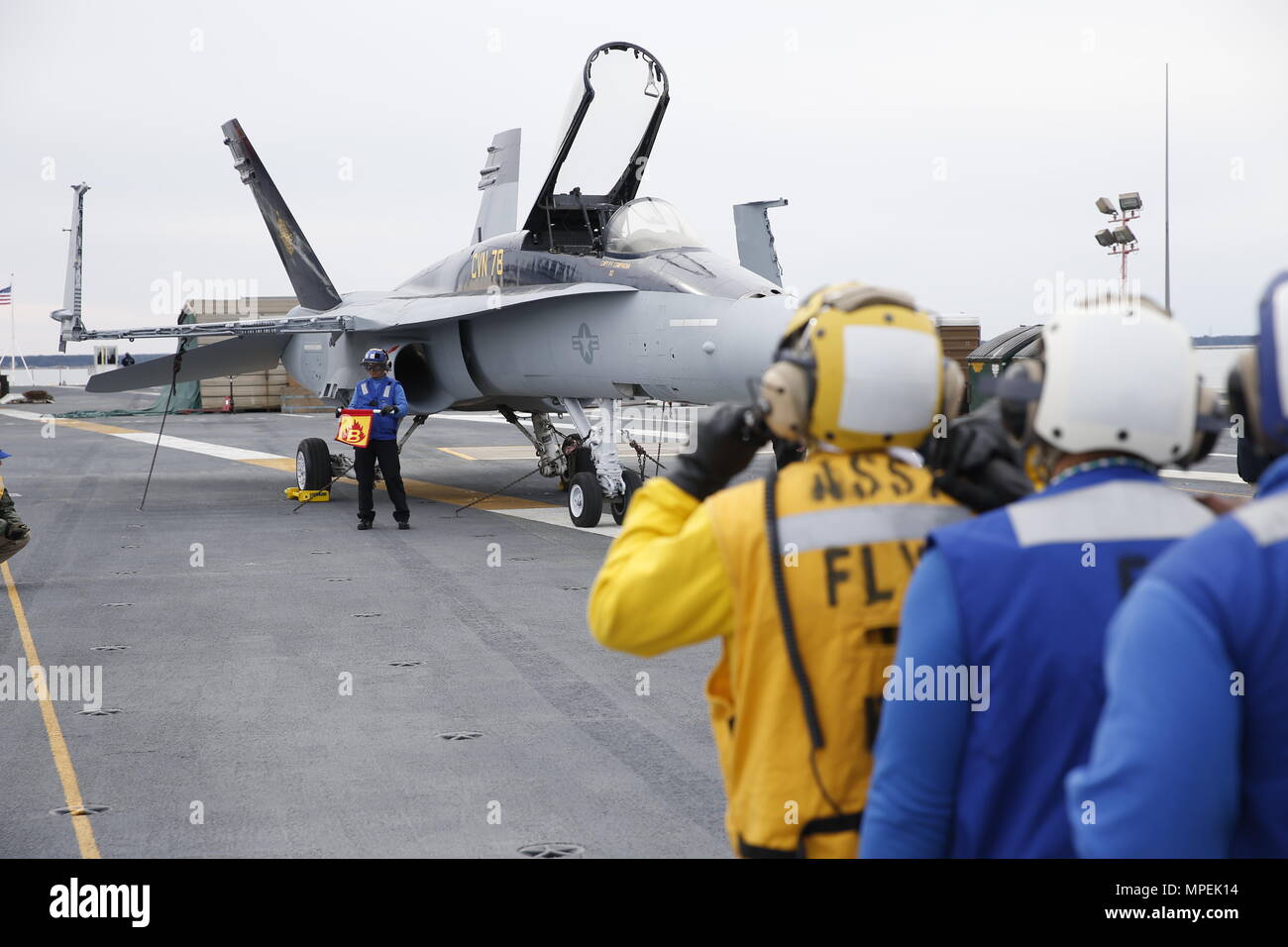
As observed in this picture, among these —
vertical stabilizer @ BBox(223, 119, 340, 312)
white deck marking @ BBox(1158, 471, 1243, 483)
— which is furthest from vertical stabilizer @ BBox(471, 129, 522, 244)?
white deck marking @ BBox(1158, 471, 1243, 483)

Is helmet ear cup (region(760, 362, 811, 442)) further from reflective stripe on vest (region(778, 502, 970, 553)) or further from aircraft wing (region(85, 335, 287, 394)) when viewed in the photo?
aircraft wing (region(85, 335, 287, 394))

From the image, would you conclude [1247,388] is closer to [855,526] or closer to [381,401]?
[855,526]

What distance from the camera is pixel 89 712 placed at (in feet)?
22.1

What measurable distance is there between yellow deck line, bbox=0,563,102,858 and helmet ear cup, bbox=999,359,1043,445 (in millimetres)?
3842

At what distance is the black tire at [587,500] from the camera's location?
13.9 metres

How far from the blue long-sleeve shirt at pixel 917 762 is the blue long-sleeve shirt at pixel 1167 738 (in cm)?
35

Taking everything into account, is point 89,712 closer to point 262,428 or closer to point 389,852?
point 389,852

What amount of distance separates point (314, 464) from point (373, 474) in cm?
326

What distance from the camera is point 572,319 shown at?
14094 mm

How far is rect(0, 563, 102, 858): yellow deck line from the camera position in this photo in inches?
191

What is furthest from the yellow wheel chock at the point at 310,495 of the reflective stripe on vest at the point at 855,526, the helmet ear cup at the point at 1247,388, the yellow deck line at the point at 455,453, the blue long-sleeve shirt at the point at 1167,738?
the blue long-sleeve shirt at the point at 1167,738

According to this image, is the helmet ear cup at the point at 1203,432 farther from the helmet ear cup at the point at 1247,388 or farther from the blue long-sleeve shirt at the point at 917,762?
the blue long-sleeve shirt at the point at 917,762

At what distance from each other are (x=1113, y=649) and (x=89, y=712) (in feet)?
20.3

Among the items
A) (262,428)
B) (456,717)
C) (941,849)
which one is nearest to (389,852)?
(456,717)
